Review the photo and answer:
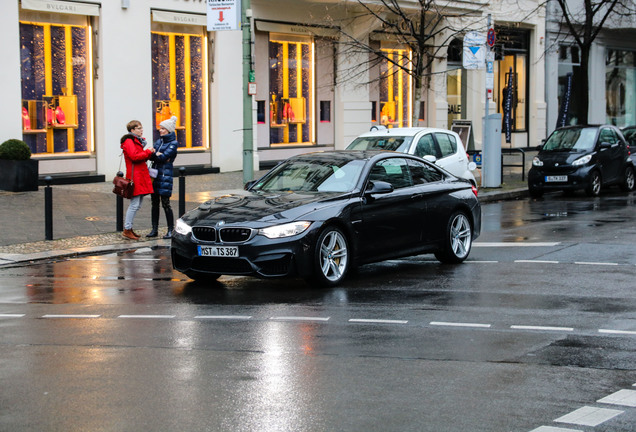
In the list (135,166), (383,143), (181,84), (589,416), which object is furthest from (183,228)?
(181,84)

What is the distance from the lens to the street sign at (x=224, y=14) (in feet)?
60.5

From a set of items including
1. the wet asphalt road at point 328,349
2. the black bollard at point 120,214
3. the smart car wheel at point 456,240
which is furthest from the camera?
the black bollard at point 120,214

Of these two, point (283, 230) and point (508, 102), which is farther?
point (508, 102)

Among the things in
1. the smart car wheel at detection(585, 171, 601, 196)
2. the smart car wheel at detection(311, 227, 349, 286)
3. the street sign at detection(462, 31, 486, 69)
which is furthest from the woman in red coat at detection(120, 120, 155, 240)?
the street sign at detection(462, 31, 486, 69)

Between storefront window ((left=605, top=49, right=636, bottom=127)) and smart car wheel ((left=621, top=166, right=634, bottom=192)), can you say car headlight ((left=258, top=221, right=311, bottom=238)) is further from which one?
storefront window ((left=605, top=49, right=636, bottom=127))

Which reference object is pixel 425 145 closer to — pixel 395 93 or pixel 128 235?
pixel 128 235

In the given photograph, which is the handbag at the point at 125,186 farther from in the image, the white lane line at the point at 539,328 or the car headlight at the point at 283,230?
the white lane line at the point at 539,328

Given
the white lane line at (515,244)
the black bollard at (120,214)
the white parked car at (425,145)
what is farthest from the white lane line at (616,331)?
the white parked car at (425,145)

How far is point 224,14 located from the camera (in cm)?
1856

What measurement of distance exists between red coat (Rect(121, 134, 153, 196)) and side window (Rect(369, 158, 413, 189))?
4.59 meters

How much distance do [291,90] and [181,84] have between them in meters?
4.30

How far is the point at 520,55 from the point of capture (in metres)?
39.3

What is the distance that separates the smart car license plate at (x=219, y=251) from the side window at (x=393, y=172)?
212cm

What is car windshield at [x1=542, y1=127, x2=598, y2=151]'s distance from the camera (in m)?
23.5
